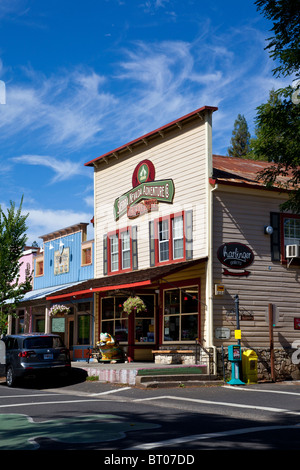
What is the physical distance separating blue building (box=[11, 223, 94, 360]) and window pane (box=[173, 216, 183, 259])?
19.4ft

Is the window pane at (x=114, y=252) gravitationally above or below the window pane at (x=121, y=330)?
above

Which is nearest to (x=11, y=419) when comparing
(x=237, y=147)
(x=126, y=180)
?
(x=126, y=180)

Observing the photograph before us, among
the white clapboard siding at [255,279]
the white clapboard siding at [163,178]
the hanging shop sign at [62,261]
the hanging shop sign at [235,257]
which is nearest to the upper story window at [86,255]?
the hanging shop sign at [62,261]

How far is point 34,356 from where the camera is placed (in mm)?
18422

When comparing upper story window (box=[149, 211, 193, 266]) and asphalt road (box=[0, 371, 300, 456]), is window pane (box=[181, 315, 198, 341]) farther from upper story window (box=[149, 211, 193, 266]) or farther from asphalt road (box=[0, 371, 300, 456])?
asphalt road (box=[0, 371, 300, 456])

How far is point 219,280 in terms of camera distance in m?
20.2

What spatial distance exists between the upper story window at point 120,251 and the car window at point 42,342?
20.6 ft

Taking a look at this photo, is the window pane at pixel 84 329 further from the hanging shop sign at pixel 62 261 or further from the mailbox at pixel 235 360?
the mailbox at pixel 235 360

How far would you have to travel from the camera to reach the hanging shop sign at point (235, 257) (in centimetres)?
2042

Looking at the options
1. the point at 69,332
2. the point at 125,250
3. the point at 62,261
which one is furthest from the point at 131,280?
the point at 62,261

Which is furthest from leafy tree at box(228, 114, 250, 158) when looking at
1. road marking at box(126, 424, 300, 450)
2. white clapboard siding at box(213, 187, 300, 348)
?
road marking at box(126, 424, 300, 450)

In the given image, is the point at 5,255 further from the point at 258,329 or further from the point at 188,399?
the point at 188,399

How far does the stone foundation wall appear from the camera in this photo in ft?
65.6

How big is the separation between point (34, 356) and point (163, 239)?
279 inches
